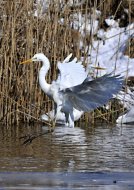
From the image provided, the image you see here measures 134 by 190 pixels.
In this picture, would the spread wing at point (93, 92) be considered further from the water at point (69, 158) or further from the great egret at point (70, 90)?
the water at point (69, 158)

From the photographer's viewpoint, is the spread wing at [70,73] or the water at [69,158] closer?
the water at [69,158]

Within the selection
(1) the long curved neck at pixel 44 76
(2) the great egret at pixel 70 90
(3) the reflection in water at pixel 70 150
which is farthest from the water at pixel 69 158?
(1) the long curved neck at pixel 44 76

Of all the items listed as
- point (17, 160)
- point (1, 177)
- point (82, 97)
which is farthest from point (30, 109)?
point (1, 177)

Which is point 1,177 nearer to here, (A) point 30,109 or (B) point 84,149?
(B) point 84,149

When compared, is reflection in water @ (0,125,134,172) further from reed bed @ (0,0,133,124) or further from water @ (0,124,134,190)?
reed bed @ (0,0,133,124)

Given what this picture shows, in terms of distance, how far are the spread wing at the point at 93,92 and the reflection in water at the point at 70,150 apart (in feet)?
1.37

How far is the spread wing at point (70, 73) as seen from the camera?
10.7 meters

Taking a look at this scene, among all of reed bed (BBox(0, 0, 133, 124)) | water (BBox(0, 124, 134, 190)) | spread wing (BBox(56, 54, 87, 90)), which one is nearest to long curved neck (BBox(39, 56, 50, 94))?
spread wing (BBox(56, 54, 87, 90))

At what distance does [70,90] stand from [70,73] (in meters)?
0.59

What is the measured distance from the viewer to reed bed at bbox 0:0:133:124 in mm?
10906

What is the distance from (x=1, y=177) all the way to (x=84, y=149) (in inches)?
86.8

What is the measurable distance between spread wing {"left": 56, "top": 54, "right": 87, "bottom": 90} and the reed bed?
21.6 inches

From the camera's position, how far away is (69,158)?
26.1 feet

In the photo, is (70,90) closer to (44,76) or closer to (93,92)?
(93,92)
